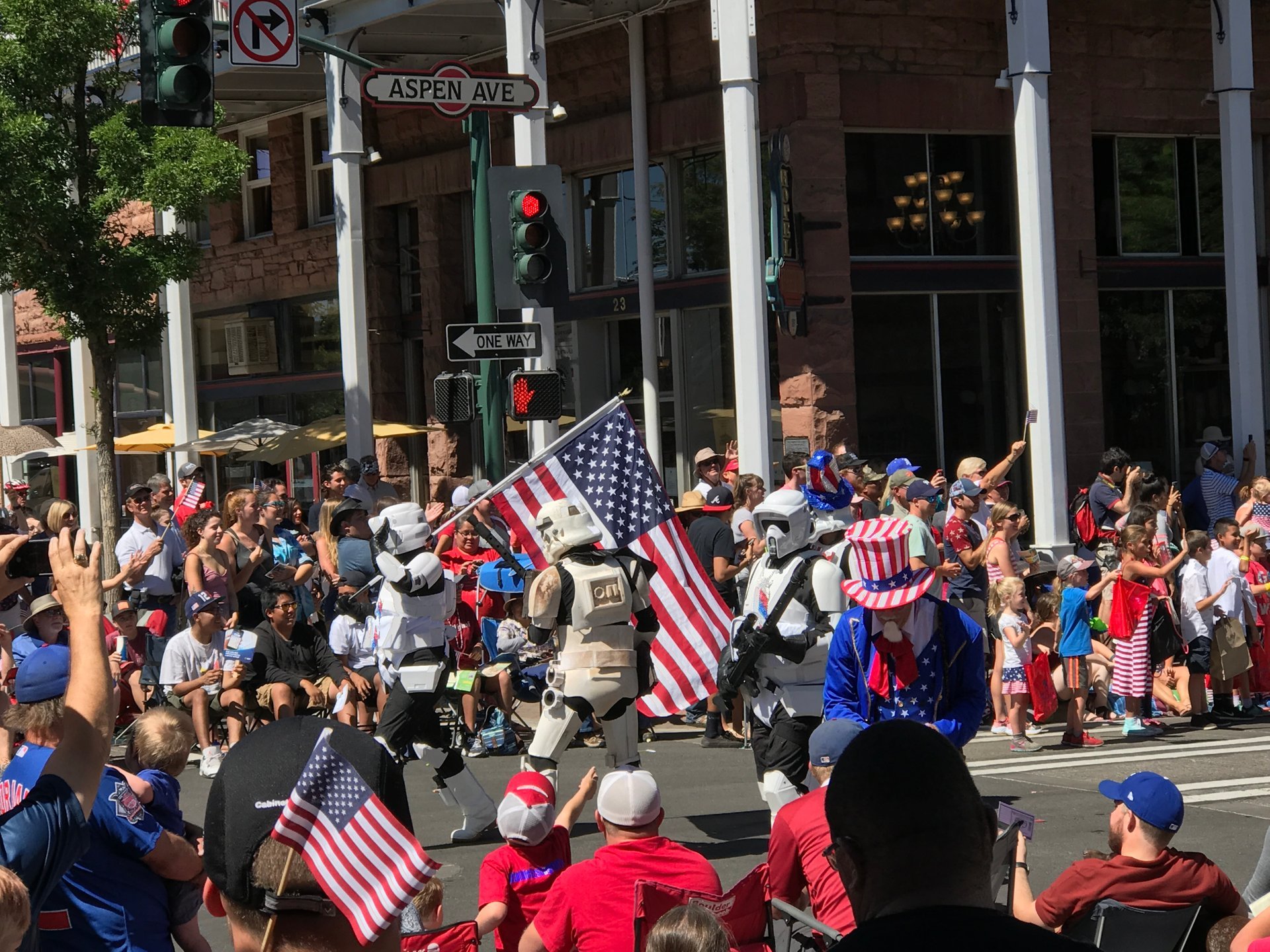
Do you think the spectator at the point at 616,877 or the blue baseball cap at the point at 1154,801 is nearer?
the spectator at the point at 616,877

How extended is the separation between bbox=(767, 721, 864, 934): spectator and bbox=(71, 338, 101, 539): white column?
2431cm

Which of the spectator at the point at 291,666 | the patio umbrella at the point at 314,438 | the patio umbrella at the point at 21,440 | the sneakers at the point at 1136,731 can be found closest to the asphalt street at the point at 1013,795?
the sneakers at the point at 1136,731

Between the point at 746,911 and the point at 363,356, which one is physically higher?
the point at 363,356

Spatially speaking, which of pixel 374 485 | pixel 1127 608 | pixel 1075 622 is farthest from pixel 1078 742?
pixel 374 485

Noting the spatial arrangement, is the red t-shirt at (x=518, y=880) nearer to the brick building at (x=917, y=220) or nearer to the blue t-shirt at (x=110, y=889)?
the blue t-shirt at (x=110, y=889)

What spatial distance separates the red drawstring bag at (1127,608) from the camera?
1269 cm

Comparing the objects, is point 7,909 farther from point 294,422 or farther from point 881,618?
point 294,422

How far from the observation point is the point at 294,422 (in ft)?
84.3

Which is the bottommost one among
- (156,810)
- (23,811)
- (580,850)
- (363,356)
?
(580,850)

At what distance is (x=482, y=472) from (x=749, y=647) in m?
13.7

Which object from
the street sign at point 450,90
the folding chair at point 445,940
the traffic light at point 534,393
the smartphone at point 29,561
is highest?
the street sign at point 450,90

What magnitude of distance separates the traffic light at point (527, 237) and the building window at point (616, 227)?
7.52m

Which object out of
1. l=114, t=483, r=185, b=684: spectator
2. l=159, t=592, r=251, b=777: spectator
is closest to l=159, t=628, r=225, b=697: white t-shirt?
l=159, t=592, r=251, b=777: spectator

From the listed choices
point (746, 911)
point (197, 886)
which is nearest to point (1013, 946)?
point (746, 911)
